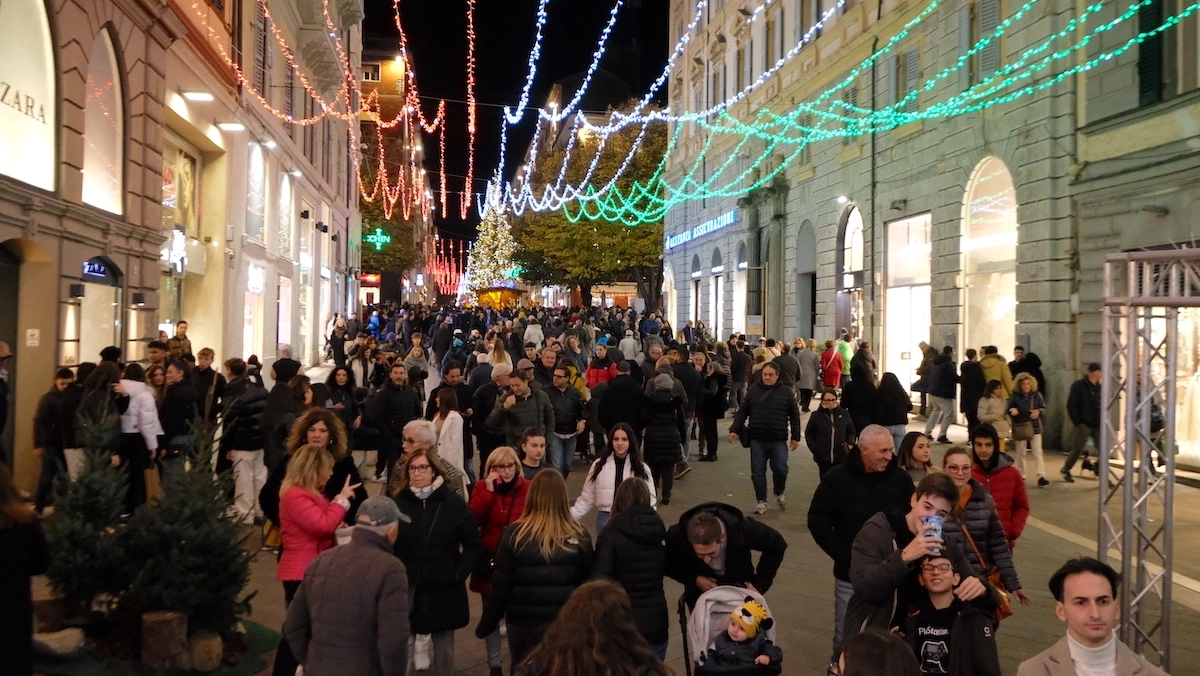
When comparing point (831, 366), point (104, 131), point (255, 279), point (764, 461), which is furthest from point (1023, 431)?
point (255, 279)

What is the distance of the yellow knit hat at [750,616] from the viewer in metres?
4.13

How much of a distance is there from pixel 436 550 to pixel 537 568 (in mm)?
677

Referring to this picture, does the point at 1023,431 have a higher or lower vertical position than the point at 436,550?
higher

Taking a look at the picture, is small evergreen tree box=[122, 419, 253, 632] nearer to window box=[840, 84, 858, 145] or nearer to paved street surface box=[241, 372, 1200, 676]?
paved street surface box=[241, 372, 1200, 676]

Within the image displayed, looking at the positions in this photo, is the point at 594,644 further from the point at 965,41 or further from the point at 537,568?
the point at 965,41

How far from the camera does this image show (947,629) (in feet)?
13.5

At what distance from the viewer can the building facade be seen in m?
15.8

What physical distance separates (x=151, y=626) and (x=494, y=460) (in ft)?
7.01

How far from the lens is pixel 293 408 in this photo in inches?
372

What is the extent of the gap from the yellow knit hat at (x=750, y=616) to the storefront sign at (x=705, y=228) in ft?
98.3

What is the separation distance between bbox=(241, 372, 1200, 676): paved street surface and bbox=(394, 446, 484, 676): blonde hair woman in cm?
99

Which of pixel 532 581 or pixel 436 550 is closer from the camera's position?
pixel 532 581

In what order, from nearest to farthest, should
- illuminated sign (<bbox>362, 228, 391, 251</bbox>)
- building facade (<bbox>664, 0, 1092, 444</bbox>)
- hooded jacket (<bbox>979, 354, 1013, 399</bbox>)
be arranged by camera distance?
hooded jacket (<bbox>979, 354, 1013, 399</bbox>) < building facade (<bbox>664, 0, 1092, 444</bbox>) < illuminated sign (<bbox>362, 228, 391, 251</bbox>)

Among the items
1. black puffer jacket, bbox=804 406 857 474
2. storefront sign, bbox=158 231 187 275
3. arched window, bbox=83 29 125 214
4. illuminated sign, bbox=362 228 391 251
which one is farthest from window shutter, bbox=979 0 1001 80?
illuminated sign, bbox=362 228 391 251
